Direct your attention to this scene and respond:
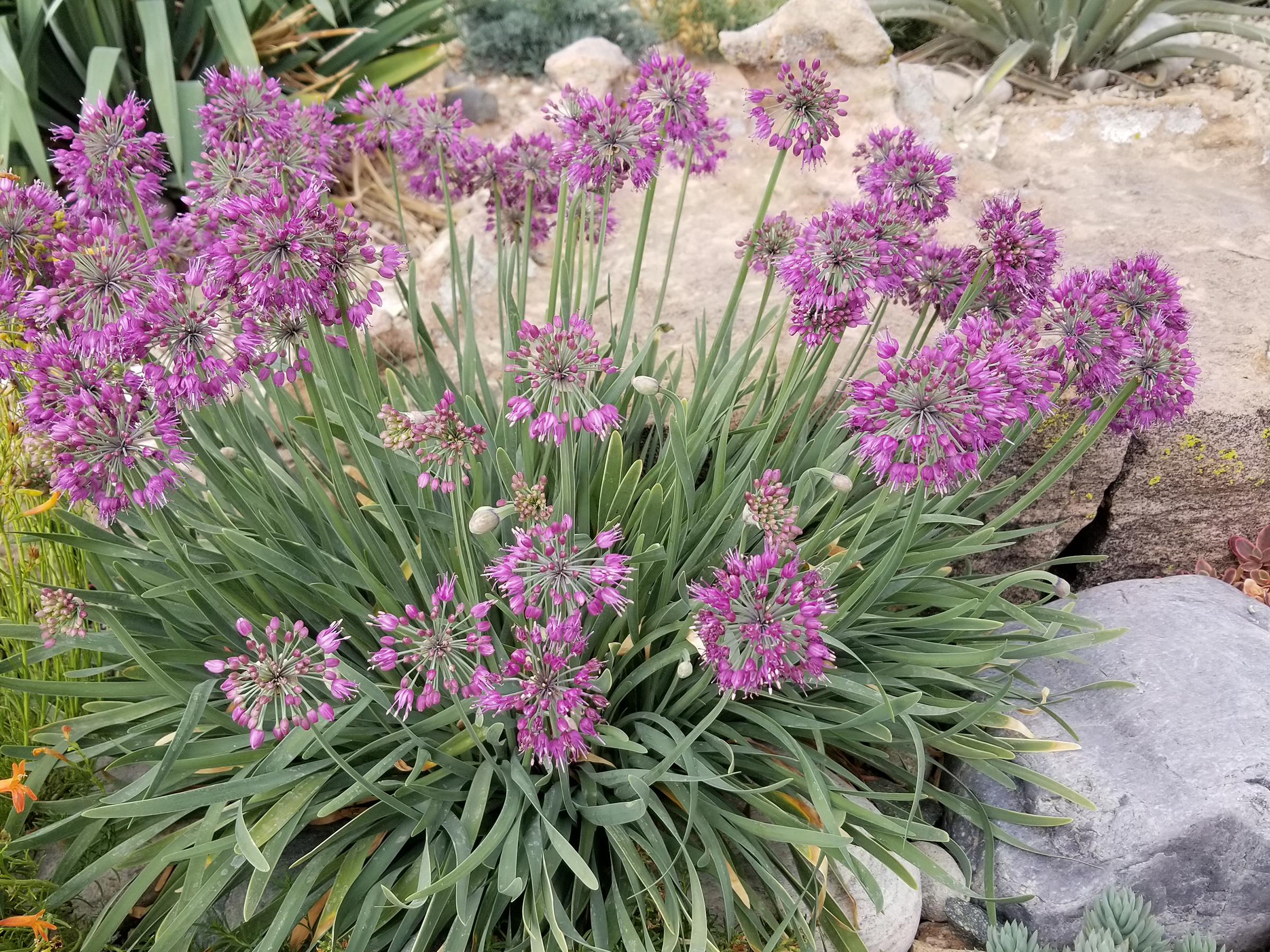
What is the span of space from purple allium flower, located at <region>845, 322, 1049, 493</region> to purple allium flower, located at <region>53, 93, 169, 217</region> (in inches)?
67.6

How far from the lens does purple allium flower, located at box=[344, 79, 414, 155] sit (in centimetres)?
270

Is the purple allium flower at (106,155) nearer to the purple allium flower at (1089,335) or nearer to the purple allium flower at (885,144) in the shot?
the purple allium flower at (885,144)

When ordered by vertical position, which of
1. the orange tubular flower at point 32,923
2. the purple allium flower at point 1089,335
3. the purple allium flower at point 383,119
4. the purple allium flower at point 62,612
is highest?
the purple allium flower at point 383,119

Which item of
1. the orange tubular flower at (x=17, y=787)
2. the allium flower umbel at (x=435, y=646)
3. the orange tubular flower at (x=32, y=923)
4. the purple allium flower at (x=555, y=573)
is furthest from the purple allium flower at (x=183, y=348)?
the orange tubular flower at (x=32, y=923)

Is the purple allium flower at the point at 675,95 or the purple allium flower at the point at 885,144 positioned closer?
the purple allium flower at the point at 885,144

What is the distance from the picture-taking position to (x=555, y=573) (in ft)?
5.35

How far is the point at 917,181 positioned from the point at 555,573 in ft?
4.63

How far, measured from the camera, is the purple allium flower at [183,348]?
66.3 inches

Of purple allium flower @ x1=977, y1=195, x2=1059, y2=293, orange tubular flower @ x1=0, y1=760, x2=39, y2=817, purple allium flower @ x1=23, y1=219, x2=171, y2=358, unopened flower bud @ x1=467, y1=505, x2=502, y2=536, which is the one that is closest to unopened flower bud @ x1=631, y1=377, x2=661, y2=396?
unopened flower bud @ x1=467, y1=505, x2=502, y2=536

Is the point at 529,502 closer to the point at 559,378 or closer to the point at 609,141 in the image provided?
the point at 559,378

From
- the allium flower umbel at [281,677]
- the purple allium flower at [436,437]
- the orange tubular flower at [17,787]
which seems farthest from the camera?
the orange tubular flower at [17,787]

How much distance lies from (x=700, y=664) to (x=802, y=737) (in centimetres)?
41

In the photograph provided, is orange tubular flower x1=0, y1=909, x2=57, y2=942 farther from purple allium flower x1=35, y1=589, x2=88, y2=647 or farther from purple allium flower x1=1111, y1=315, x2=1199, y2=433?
purple allium flower x1=1111, y1=315, x2=1199, y2=433

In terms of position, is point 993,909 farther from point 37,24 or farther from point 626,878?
point 37,24
